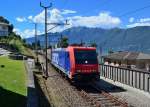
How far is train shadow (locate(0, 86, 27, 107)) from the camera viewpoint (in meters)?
16.1

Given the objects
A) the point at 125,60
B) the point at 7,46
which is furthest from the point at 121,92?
the point at 7,46

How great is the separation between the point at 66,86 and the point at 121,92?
5.15m

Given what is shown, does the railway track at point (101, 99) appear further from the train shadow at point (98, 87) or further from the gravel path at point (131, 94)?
the gravel path at point (131, 94)

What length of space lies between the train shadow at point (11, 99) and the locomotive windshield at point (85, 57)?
861cm

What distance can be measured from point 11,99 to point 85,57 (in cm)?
1124

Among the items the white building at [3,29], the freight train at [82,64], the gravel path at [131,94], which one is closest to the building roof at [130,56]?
the gravel path at [131,94]

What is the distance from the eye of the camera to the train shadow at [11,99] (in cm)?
1615

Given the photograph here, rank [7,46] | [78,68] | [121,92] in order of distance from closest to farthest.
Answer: [121,92], [78,68], [7,46]

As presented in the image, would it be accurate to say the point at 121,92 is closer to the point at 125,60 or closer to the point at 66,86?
the point at 66,86

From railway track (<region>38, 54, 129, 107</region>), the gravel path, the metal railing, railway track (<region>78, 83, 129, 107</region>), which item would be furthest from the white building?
railway track (<region>78, 83, 129, 107</region>)

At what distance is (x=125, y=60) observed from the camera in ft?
193

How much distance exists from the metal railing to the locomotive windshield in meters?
2.50

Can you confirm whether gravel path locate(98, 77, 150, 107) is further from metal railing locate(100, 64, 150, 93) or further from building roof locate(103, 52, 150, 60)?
building roof locate(103, 52, 150, 60)

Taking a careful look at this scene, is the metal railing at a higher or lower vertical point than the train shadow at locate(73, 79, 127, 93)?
higher
